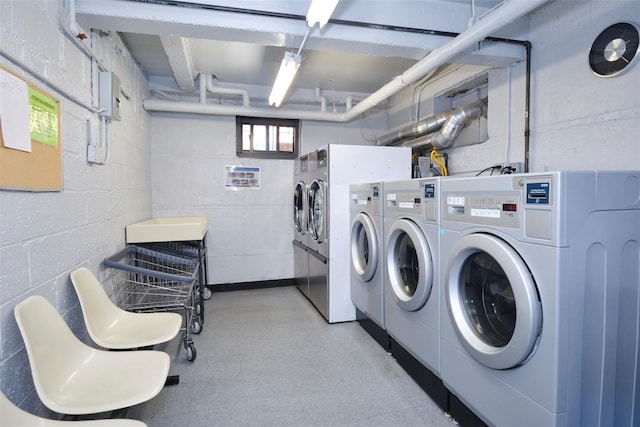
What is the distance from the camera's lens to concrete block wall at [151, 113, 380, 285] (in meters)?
4.51

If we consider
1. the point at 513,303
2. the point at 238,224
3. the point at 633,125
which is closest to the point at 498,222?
the point at 513,303

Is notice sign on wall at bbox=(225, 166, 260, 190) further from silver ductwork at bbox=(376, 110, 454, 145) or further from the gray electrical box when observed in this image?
the gray electrical box

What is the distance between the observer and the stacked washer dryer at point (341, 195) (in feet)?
11.2

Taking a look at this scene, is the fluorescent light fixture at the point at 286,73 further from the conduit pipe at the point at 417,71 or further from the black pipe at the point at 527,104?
the black pipe at the point at 527,104

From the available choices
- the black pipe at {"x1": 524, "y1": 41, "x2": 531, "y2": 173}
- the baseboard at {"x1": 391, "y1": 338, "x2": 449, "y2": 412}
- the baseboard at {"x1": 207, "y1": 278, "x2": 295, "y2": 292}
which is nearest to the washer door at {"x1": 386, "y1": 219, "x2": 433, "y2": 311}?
the baseboard at {"x1": 391, "y1": 338, "x2": 449, "y2": 412}

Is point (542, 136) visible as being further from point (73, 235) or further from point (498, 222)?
point (73, 235)

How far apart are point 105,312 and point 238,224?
2720mm

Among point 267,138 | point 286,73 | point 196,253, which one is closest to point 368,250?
point 286,73

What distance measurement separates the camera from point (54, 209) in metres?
1.75

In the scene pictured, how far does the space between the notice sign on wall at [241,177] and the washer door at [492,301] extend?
342 centimetres

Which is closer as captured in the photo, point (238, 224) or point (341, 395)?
point (341, 395)

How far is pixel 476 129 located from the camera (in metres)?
3.48

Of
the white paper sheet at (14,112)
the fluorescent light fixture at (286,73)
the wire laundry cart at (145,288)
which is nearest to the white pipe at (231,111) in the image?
the fluorescent light fixture at (286,73)

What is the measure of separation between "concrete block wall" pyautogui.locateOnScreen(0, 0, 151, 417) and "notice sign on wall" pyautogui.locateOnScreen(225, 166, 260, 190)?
73.3 inches
